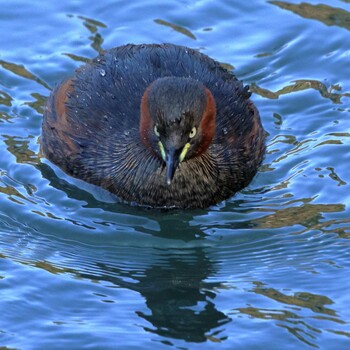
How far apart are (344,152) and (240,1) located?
3242 millimetres

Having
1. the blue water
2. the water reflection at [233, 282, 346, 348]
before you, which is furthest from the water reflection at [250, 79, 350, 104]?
the water reflection at [233, 282, 346, 348]

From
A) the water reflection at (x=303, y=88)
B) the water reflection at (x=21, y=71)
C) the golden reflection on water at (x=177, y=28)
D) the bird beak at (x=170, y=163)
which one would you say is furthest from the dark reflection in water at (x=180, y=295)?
the golden reflection on water at (x=177, y=28)

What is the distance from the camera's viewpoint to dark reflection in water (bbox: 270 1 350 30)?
1411cm

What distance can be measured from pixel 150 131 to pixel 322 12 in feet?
14.2

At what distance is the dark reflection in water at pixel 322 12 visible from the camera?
14.1m

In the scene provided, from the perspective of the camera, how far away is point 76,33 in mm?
14094

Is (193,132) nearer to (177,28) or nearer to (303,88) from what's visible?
(303,88)

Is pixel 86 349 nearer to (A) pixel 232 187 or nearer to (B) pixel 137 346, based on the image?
(B) pixel 137 346

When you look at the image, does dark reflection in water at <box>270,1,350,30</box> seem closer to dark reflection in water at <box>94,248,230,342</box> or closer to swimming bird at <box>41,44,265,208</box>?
swimming bird at <box>41,44,265,208</box>

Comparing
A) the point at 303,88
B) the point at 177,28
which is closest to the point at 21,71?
the point at 177,28

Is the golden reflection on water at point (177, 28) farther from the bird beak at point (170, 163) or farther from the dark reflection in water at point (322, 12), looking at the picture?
the bird beak at point (170, 163)

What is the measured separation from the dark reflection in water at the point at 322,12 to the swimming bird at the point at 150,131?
8.72 ft

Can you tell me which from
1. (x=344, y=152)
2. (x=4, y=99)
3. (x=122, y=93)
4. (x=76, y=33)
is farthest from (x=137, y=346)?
(x=76, y=33)

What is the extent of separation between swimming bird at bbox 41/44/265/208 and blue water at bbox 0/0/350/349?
223 mm
